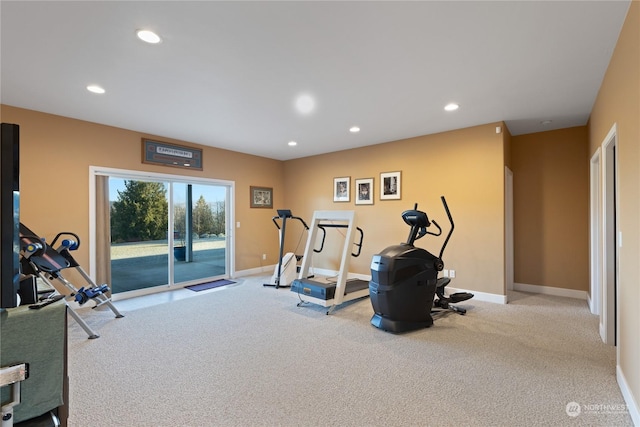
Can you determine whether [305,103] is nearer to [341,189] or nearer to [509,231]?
[341,189]

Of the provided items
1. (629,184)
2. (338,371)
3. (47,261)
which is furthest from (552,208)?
(47,261)

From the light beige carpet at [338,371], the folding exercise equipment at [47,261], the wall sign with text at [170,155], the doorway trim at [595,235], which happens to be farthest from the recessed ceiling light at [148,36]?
the doorway trim at [595,235]

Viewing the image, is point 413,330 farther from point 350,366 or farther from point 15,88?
point 15,88

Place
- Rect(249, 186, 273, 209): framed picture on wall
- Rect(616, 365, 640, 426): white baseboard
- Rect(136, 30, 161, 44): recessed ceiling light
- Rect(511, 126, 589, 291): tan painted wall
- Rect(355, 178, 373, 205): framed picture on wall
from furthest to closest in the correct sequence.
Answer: Rect(249, 186, 273, 209): framed picture on wall
Rect(355, 178, 373, 205): framed picture on wall
Rect(511, 126, 589, 291): tan painted wall
Rect(136, 30, 161, 44): recessed ceiling light
Rect(616, 365, 640, 426): white baseboard

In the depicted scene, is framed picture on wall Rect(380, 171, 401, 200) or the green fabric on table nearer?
the green fabric on table

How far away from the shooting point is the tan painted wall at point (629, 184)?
1.92 meters

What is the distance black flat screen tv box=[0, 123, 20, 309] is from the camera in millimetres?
1048

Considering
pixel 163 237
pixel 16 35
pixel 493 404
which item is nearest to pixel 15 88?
pixel 16 35

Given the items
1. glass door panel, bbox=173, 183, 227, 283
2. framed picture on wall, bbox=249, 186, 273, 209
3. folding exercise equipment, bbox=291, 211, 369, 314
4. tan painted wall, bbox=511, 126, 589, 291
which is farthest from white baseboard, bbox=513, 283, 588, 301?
glass door panel, bbox=173, 183, 227, 283

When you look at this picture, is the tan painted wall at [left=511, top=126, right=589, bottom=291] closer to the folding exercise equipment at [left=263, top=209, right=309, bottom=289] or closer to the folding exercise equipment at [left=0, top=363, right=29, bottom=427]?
the folding exercise equipment at [left=263, top=209, right=309, bottom=289]

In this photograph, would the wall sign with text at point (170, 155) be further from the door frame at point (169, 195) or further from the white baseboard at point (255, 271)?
the white baseboard at point (255, 271)

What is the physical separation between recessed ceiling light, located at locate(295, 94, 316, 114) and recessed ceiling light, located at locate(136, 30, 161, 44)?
62.0 inches

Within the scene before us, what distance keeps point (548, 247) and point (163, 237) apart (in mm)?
6516

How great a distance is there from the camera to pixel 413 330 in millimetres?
3516
